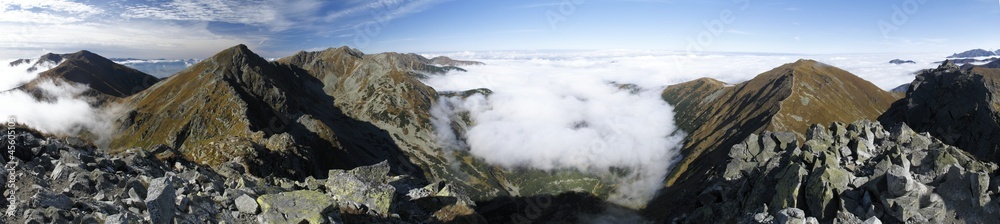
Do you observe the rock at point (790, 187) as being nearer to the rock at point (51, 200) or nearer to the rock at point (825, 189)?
the rock at point (825, 189)

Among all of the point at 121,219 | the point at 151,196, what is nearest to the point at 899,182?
the point at 151,196

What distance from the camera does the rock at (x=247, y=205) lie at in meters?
25.1

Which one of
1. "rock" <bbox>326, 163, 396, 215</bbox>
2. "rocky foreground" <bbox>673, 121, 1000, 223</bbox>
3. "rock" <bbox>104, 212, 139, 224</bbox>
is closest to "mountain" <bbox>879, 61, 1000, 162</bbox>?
"rocky foreground" <bbox>673, 121, 1000, 223</bbox>

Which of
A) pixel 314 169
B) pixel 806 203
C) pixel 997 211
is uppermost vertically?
pixel 997 211

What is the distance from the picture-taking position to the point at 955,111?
14825 centimetres

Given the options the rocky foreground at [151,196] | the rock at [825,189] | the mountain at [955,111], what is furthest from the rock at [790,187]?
the mountain at [955,111]

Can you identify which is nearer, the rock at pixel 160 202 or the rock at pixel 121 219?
the rock at pixel 121 219

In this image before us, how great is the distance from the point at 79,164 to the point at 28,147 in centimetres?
339

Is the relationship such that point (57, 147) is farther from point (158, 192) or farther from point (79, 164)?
point (158, 192)

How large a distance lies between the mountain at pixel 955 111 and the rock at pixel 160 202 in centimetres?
19359

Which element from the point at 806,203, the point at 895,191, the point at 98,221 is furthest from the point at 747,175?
the point at 98,221

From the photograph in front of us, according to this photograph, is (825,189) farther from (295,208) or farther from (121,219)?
(121,219)

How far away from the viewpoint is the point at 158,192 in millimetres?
19641

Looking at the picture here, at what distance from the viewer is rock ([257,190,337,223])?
2458 cm
